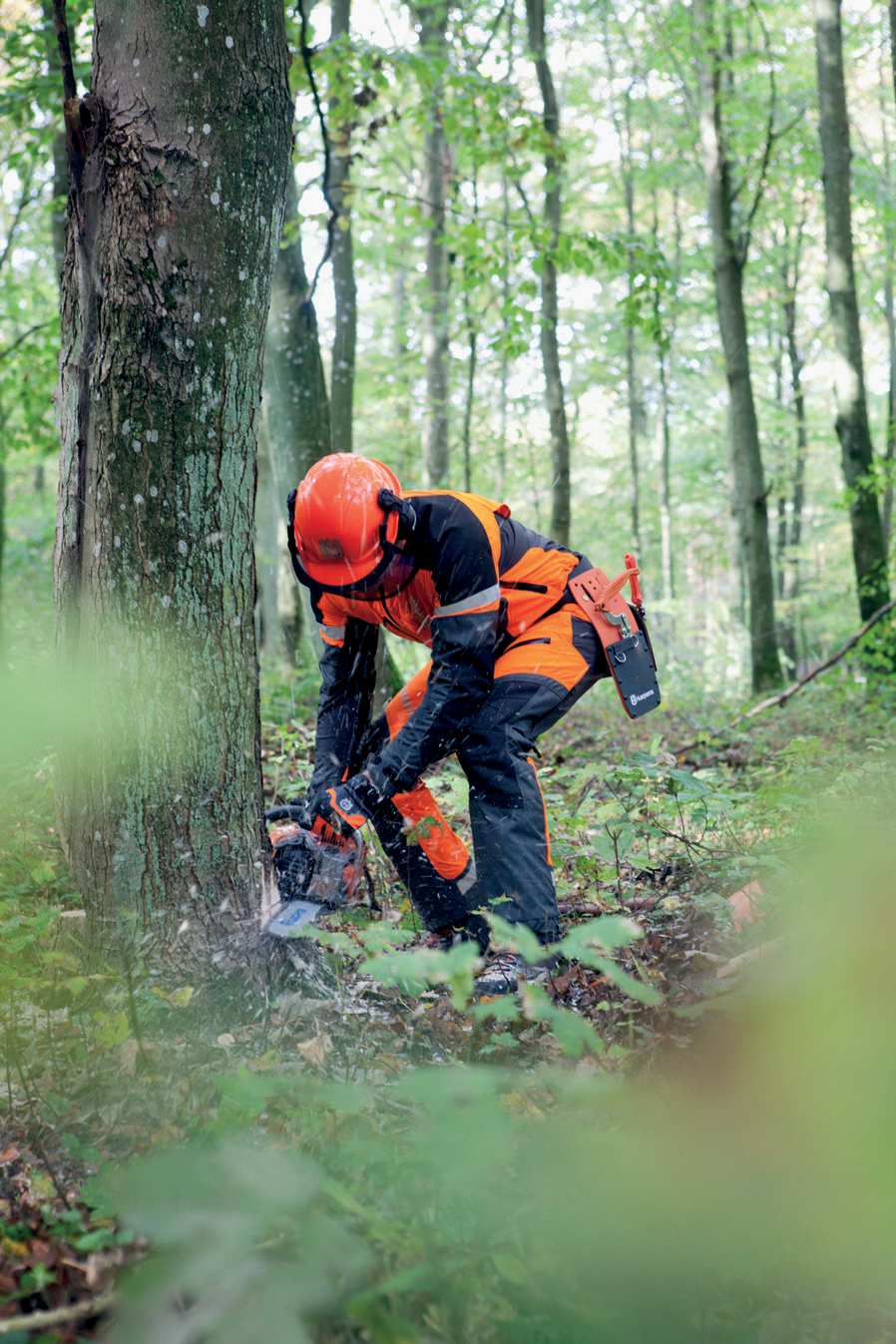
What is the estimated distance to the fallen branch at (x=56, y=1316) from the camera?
5.37 feet

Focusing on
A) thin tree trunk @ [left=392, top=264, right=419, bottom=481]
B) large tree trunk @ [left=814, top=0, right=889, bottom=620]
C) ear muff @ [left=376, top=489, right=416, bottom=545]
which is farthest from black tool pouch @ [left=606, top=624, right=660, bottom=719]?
thin tree trunk @ [left=392, top=264, right=419, bottom=481]

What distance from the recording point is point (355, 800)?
3424 millimetres

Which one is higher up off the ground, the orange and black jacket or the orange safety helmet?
the orange safety helmet

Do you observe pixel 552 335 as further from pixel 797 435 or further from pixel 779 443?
pixel 797 435

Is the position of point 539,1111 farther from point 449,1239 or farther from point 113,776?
point 113,776

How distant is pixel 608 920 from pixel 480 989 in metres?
1.65

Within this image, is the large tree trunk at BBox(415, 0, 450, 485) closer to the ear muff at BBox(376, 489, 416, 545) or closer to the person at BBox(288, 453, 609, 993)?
the person at BBox(288, 453, 609, 993)

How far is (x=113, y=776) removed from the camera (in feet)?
9.87

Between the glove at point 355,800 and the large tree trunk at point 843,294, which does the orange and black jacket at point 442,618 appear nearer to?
the glove at point 355,800

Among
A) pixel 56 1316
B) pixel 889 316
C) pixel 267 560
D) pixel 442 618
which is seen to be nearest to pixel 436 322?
pixel 267 560

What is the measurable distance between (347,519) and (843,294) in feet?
29.5

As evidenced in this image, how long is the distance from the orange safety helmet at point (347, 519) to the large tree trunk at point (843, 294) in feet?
25.7

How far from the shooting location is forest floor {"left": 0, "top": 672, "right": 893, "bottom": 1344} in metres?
1.99

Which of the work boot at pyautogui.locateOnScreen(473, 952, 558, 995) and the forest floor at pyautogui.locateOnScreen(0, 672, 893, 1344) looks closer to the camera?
the forest floor at pyautogui.locateOnScreen(0, 672, 893, 1344)
